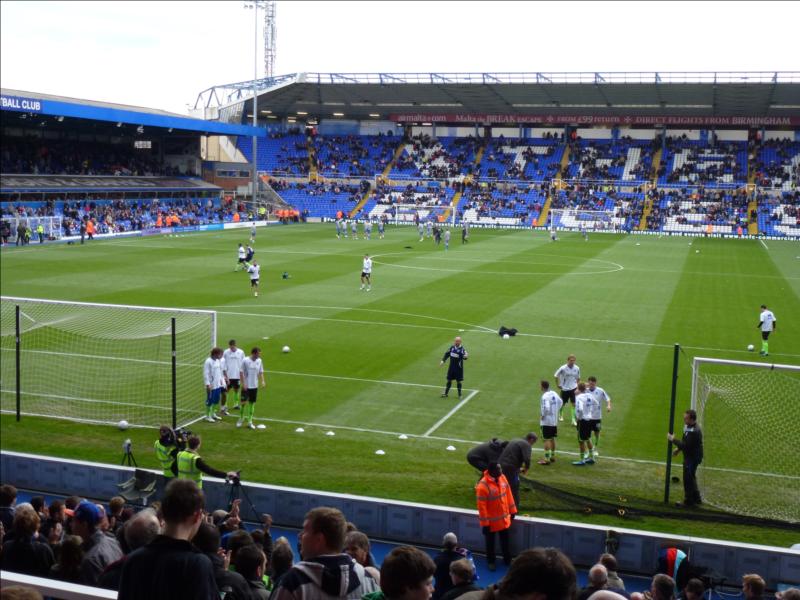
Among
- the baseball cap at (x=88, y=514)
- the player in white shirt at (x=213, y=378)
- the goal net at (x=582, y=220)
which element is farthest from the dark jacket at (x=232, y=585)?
the goal net at (x=582, y=220)

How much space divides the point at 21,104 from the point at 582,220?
162 feet

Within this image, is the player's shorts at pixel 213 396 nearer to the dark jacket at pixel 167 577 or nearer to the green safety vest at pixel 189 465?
the green safety vest at pixel 189 465

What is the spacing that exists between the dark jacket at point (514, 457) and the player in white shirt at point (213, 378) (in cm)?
773

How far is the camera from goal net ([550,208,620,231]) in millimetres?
77000

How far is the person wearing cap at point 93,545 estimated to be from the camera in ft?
20.4

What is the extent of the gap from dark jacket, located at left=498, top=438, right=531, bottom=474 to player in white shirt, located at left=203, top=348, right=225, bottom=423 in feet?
25.4

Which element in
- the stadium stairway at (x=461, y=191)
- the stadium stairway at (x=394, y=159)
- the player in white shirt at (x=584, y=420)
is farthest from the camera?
the stadium stairway at (x=394, y=159)

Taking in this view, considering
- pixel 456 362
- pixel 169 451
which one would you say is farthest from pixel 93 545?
pixel 456 362

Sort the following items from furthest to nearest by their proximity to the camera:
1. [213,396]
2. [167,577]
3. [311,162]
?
[311,162]
[213,396]
[167,577]

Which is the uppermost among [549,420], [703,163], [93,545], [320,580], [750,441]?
[703,163]

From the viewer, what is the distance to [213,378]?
57.6ft

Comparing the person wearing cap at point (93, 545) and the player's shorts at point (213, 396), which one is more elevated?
the person wearing cap at point (93, 545)

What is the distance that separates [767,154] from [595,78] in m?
21.4

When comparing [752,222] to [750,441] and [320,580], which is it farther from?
[320,580]
